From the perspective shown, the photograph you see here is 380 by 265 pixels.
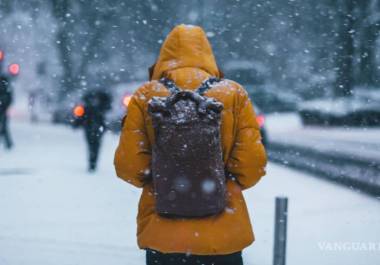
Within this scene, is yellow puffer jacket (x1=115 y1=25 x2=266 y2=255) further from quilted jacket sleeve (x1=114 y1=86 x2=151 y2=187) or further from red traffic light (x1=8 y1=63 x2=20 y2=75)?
red traffic light (x1=8 y1=63 x2=20 y2=75)

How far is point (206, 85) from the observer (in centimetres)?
286

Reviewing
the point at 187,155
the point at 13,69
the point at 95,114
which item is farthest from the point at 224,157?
the point at 13,69

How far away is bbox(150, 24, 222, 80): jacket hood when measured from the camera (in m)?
2.95

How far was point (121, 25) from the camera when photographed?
80.7 feet

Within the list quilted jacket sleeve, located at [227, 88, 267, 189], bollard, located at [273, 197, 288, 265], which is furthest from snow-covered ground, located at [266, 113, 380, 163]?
quilted jacket sleeve, located at [227, 88, 267, 189]

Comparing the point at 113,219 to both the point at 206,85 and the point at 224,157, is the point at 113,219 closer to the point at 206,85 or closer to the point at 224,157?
the point at 224,157

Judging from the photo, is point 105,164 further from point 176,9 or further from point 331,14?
point 331,14

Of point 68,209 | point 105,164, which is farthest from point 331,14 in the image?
point 68,209

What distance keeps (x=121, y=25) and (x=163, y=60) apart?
22065mm

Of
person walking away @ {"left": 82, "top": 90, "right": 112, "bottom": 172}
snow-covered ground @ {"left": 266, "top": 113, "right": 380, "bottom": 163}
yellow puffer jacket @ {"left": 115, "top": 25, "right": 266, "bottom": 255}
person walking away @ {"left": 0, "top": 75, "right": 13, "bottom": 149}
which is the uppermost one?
yellow puffer jacket @ {"left": 115, "top": 25, "right": 266, "bottom": 255}

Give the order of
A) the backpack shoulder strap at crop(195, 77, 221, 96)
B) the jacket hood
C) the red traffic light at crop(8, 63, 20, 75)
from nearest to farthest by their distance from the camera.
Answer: the backpack shoulder strap at crop(195, 77, 221, 96) < the jacket hood < the red traffic light at crop(8, 63, 20, 75)

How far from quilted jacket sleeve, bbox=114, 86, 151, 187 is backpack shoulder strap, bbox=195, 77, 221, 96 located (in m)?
0.27

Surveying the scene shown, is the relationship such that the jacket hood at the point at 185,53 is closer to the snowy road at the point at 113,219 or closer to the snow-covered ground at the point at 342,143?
the snowy road at the point at 113,219

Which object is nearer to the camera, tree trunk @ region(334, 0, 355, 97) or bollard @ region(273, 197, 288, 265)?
bollard @ region(273, 197, 288, 265)
